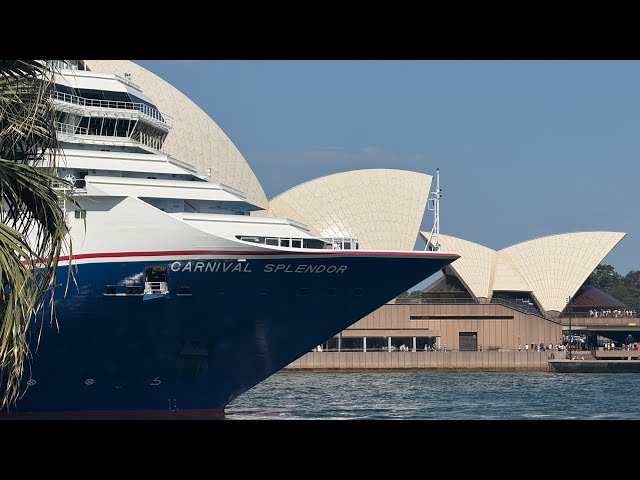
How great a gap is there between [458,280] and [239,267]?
58.2 m

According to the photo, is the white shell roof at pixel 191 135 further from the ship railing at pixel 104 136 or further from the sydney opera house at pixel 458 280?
the ship railing at pixel 104 136

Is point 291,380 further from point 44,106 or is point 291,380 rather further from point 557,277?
point 44,106

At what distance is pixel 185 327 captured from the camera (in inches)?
1026

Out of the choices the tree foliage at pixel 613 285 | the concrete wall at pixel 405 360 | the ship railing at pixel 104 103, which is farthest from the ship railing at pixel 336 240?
the tree foliage at pixel 613 285

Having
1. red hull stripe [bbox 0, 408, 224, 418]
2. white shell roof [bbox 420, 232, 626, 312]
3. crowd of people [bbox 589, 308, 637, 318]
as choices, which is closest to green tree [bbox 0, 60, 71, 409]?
red hull stripe [bbox 0, 408, 224, 418]

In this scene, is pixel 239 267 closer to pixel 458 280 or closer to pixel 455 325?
pixel 455 325

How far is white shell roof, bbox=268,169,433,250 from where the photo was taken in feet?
234

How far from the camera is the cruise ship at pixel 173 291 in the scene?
82.4 ft

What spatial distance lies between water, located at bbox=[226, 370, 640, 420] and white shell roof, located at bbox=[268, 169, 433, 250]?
8.87 meters

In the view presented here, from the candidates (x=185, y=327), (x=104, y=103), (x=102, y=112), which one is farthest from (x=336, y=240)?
(x=104, y=103)

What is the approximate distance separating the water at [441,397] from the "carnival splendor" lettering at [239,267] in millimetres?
5428

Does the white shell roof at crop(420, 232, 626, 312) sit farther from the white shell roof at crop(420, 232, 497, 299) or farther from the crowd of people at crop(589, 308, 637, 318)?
the crowd of people at crop(589, 308, 637, 318)
